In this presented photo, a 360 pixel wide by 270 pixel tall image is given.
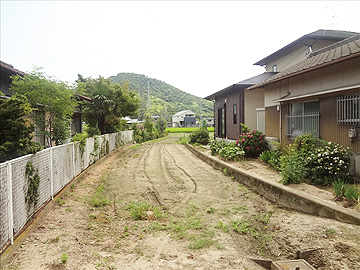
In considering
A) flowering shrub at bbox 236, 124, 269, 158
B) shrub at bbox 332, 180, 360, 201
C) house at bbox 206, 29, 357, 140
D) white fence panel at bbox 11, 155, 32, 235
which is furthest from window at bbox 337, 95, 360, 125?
white fence panel at bbox 11, 155, 32, 235

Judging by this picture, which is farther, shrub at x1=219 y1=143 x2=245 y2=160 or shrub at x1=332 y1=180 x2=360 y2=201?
shrub at x1=219 y1=143 x2=245 y2=160

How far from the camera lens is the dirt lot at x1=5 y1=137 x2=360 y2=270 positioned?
12.5 feet

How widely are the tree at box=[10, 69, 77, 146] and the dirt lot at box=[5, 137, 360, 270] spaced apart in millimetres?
2925

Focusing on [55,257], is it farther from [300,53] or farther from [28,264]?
[300,53]

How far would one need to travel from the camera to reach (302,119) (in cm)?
970

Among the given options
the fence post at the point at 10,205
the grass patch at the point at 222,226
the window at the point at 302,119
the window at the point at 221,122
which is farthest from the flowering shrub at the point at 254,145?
the fence post at the point at 10,205

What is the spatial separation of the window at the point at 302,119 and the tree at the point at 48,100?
315 inches

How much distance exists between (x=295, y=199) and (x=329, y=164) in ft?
5.26

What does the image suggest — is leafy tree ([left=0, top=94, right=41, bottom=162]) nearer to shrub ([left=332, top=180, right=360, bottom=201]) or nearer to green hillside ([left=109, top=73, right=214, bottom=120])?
shrub ([left=332, top=180, right=360, bottom=201])

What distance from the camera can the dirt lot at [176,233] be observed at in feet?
12.5

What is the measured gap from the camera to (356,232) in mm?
4281

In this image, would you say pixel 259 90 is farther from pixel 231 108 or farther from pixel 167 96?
pixel 167 96

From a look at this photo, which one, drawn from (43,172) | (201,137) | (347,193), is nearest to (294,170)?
(347,193)

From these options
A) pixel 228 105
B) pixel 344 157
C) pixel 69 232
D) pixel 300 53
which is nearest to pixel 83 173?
pixel 69 232
